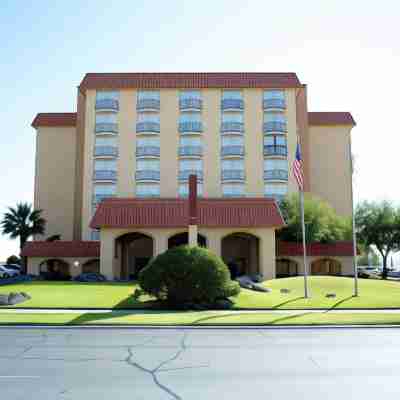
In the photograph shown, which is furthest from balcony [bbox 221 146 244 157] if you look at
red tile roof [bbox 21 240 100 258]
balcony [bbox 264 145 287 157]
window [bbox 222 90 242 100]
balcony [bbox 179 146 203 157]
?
red tile roof [bbox 21 240 100 258]

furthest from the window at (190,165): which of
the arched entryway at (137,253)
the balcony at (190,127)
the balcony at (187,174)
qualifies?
the arched entryway at (137,253)

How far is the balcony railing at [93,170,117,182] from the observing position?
202ft

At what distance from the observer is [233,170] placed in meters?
62.0

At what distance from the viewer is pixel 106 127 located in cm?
6281

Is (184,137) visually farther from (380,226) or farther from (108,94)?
(380,226)

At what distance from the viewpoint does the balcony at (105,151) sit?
62.1 metres

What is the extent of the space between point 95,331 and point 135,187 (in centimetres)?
4477

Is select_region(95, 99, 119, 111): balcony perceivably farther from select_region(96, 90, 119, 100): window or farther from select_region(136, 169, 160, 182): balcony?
select_region(136, 169, 160, 182): balcony

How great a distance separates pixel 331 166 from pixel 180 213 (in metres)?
32.0

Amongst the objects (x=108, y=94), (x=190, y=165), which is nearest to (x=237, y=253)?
(x=190, y=165)

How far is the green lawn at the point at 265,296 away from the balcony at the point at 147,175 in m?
27.2

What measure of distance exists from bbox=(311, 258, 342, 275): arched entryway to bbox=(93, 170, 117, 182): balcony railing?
25.6 m

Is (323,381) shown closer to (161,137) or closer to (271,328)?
(271,328)

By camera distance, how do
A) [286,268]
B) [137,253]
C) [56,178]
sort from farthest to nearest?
[56,178], [137,253], [286,268]
